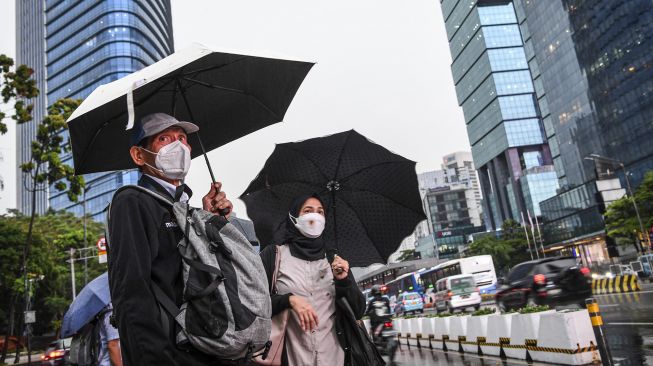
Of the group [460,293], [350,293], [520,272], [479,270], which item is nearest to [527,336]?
[520,272]

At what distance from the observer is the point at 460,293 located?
2875cm

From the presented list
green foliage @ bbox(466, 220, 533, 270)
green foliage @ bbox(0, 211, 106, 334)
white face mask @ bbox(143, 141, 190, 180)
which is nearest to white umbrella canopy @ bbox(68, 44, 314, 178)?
white face mask @ bbox(143, 141, 190, 180)

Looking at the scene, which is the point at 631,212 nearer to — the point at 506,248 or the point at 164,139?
the point at 506,248

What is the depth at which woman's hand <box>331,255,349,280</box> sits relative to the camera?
11.5 feet

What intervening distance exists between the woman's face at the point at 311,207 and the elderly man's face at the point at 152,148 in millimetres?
1361

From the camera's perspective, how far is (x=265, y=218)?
16.0 feet

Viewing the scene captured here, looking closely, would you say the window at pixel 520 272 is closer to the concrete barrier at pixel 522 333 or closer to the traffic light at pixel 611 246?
the concrete barrier at pixel 522 333

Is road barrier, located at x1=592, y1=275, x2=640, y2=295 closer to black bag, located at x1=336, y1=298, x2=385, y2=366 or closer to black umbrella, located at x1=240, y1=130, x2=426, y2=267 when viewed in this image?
black umbrella, located at x1=240, y1=130, x2=426, y2=267

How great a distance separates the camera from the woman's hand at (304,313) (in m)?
3.19

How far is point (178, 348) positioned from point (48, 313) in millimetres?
53461

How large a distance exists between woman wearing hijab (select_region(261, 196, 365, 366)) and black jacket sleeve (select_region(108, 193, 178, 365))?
56.2 inches

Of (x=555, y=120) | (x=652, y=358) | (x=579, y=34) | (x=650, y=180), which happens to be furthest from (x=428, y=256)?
(x=652, y=358)

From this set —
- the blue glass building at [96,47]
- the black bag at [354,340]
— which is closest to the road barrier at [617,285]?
the black bag at [354,340]

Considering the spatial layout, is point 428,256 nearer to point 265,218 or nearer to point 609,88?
point 609,88
